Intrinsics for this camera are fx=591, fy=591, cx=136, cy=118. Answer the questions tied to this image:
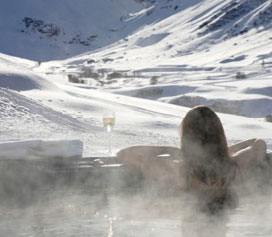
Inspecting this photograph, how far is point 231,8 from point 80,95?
199ft

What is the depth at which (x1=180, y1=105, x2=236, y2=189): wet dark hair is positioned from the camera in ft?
7.39

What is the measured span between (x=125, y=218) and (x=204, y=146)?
411mm

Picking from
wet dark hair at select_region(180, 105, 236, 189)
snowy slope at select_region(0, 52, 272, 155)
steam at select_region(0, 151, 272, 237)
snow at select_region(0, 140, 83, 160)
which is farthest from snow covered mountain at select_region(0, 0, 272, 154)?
wet dark hair at select_region(180, 105, 236, 189)

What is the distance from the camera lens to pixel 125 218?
2.17m

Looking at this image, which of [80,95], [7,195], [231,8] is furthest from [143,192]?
[231,8]

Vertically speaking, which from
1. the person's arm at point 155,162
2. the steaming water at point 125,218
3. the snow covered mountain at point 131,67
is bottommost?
the steaming water at point 125,218

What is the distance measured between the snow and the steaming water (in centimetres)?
21

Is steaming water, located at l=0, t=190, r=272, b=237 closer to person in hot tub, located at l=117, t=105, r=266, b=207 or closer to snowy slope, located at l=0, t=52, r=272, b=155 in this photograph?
person in hot tub, located at l=117, t=105, r=266, b=207

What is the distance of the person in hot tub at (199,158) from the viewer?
2.26 meters

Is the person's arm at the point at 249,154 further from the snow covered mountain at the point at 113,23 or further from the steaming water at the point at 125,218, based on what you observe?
the snow covered mountain at the point at 113,23

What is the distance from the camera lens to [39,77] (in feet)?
24.5

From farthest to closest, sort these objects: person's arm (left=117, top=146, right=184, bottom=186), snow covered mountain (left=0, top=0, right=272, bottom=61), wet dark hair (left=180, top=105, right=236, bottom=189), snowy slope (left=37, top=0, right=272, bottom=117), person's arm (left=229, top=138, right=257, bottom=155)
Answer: snow covered mountain (left=0, top=0, right=272, bottom=61)
snowy slope (left=37, top=0, right=272, bottom=117)
person's arm (left=229, top=138, right=257, bottom=155)
person's arm (left=117, top=146, right=184, bottom=186)
wet dark hair (left=180, top=105, right=236, bottom=189)

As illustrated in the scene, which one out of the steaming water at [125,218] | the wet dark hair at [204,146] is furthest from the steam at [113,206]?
the wet dark hair at [204,146]

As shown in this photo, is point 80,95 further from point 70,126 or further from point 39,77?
point 70,126
